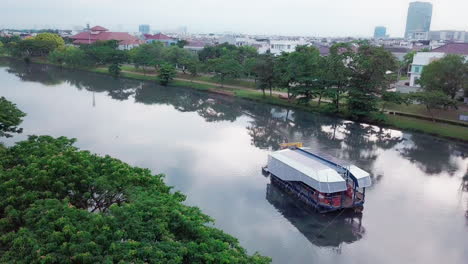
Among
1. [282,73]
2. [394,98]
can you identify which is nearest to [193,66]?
[282,73]

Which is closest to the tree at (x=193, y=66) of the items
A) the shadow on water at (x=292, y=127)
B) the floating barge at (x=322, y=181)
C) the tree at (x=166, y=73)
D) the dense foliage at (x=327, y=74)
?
the dense foliage at (x=327, y=74)

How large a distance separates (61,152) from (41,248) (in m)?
4.89

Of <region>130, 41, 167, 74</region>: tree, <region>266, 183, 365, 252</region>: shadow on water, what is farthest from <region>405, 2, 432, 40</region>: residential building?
<region>266, 183, 365, 252</region>: shadow on water

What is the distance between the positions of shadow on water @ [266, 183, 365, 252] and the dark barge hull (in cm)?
20

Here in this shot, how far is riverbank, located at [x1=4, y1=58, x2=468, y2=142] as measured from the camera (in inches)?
1006

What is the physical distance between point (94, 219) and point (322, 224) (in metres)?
8.93

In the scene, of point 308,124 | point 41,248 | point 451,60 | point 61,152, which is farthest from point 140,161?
point 451,60

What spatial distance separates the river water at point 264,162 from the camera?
1257 centimetres

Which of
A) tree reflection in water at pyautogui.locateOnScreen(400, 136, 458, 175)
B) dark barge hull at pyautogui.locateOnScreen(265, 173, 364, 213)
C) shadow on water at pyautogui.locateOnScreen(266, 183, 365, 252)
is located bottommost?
shadow on water at pyautogui.locateOnScreen(266, 183, 365, 252)

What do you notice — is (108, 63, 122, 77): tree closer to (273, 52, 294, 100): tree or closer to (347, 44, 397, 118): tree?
(273, 52, 294, 100): tree

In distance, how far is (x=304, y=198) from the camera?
15.0m

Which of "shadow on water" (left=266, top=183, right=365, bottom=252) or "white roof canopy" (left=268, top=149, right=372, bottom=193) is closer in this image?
"shadow on water" (left=266, top=183, right=365, bottom=252)

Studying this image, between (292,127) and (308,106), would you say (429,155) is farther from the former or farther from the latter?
(308,106)

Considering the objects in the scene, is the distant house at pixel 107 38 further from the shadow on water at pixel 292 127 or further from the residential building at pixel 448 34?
the residential building at pixel 448 34
